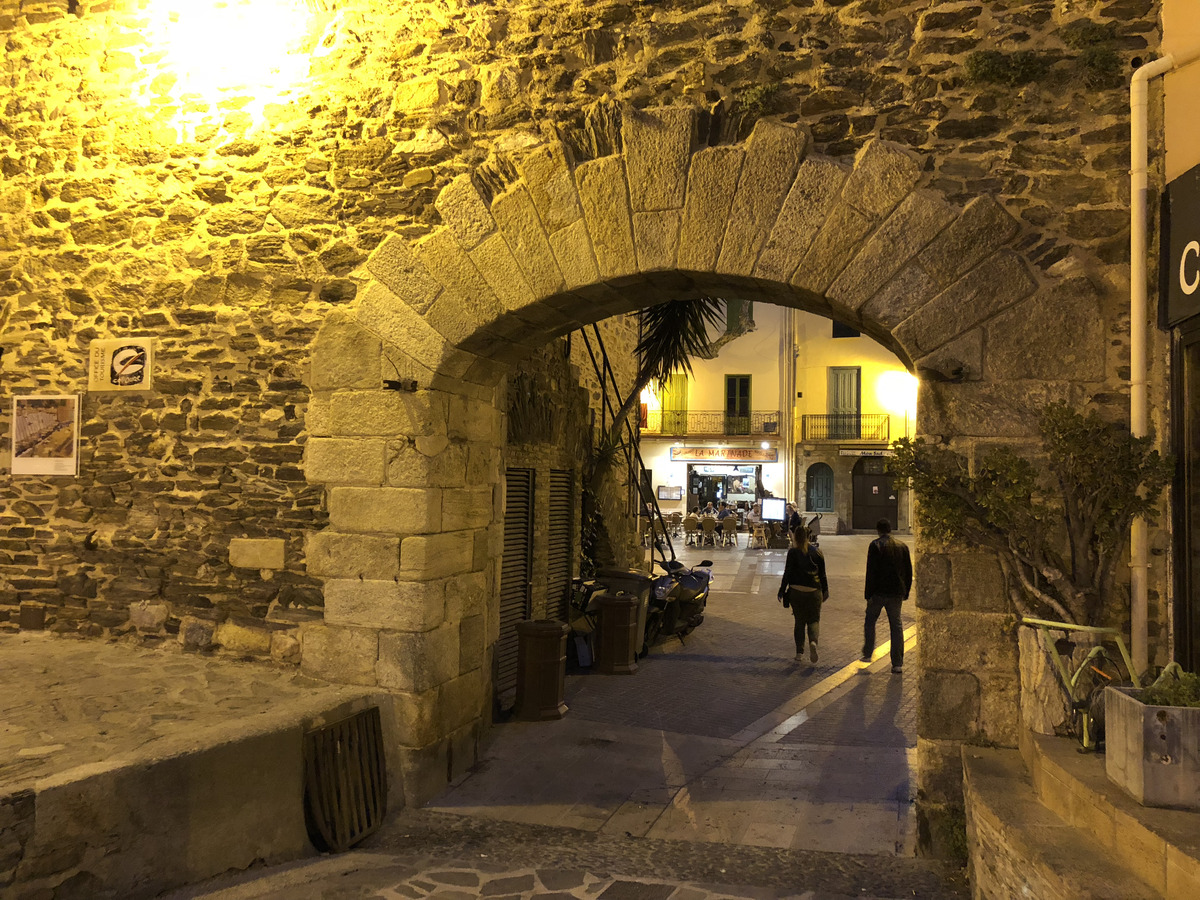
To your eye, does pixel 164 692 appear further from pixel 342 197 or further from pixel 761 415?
pixel 761 415

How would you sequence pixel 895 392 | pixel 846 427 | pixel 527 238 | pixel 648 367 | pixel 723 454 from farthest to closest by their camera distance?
1. pixel 723 454
2. pixel 846 427
3. pixel 895 392
4. pixel 648 367
5. pixel 527 238

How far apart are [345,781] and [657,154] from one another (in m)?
3.27

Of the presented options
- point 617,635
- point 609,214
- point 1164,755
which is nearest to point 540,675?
point 617,635

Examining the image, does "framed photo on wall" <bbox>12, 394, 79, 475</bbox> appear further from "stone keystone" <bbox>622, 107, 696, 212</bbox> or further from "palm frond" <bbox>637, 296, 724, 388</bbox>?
"palm frond" <bbox>637, 296, 724, 388</bbox>

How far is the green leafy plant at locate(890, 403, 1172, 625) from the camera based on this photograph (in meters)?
3.21

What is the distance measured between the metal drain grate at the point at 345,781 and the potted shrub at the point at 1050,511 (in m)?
2.82

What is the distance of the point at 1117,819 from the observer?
248 centimetres

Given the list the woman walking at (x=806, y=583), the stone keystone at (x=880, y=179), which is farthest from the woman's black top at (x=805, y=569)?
the stone keystone at (x=880, y=179)

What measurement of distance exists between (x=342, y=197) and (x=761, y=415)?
2272 centimetres

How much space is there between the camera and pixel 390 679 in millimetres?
4348

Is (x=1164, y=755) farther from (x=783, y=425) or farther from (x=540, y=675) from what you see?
(x=783, y=425)

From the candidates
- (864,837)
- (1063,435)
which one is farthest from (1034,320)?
(864,837)

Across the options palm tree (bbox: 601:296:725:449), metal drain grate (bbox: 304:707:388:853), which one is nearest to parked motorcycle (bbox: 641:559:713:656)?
palm tree (bbox: 601:296:725:449)

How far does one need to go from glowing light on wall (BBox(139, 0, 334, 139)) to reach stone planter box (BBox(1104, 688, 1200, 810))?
4810mm
